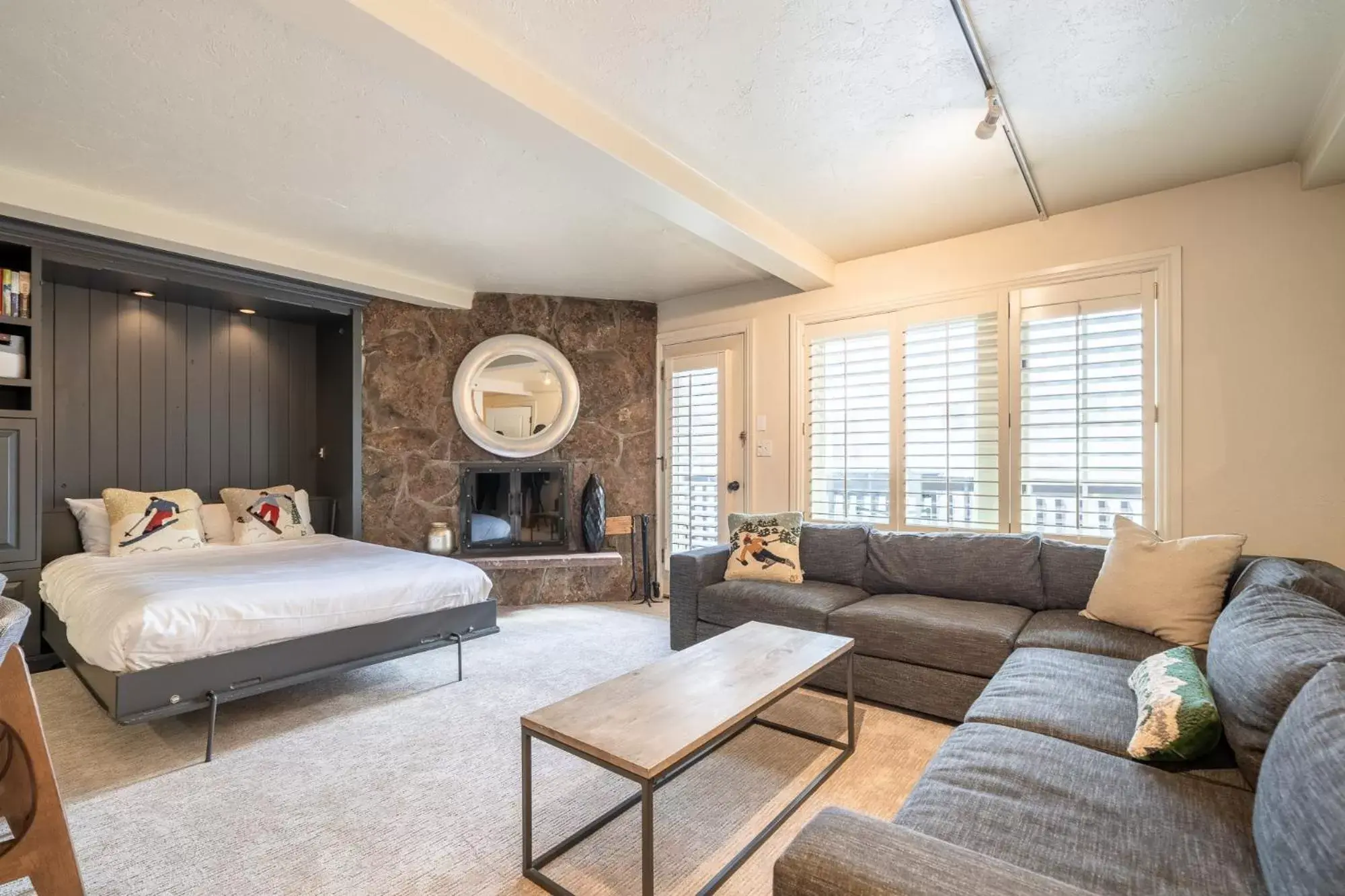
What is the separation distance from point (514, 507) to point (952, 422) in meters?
3.27

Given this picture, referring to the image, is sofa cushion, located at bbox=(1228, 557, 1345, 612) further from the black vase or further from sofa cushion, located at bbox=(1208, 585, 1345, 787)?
the black vase

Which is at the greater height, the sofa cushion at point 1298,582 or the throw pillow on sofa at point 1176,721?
the sofa cushion at point 1298,582

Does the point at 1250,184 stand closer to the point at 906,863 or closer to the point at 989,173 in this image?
the point at 989,173

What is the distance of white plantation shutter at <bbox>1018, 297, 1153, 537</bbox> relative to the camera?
305cm

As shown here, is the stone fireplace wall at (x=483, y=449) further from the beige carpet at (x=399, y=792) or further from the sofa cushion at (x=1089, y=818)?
the sofa cushion at (x=1089, y=818)

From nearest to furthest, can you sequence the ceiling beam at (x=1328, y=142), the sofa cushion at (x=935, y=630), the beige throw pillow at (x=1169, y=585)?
1. the ceiling beam at (x=1328, y=142)
2. the beige throw pillow at (x=1169, y=585)
3. the sofa cushion at (x=935, y=630)

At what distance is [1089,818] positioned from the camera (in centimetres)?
123

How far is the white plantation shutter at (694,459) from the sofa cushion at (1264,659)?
128 inches

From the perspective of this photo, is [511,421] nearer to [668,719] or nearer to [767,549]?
[767,549]

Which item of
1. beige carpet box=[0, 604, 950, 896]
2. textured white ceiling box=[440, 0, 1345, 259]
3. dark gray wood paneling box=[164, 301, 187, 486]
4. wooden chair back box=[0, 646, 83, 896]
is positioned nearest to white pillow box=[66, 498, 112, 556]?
dark gray wood paneling box=[164, 301, 187, 486]

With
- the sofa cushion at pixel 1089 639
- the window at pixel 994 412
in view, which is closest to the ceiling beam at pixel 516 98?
the window at pixel 994 412

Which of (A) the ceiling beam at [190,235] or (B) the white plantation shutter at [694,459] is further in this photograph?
(B) the white plantation shutter at [694,459]

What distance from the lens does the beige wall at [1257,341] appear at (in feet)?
8.61

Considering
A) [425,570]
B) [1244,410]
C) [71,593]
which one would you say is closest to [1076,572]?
[1244,410]
